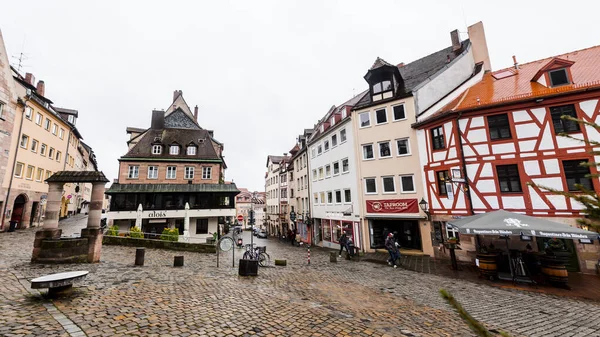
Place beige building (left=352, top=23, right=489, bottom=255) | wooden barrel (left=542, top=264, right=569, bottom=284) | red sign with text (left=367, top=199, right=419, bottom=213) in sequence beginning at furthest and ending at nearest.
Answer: beige building (left=352, top=23, right=489, bottom=255), red sign with text (left=367, top=199, right=419, bottom=213), wooden barrel (left=542, top=264, right=569, bottom=284)

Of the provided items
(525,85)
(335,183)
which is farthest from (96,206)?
(525,85)

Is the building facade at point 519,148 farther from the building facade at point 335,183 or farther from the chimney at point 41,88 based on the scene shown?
the chimney at point 41,88

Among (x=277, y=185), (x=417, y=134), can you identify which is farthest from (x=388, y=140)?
(x=277, y=185)

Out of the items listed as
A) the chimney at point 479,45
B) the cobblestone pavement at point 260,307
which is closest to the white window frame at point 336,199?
the cobblestone pavement at point 260,307

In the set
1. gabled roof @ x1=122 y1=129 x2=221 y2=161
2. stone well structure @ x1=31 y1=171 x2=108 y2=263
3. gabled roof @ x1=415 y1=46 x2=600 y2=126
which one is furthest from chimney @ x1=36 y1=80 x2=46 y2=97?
gabled roof @ x1=415 y1=46 x2=600 y2=126

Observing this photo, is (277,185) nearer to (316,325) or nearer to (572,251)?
(572,251)

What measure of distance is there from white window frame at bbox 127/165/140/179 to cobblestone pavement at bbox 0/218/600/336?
723 inches

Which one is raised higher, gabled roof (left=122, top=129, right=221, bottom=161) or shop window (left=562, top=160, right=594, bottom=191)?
gabled roof (left=122, top=129, right=221, bottom=161)

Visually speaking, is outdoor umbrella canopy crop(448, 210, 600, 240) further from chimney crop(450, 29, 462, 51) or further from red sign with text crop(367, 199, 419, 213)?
chimney crop(450, 29, 462, 51)

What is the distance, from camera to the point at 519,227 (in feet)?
33.5

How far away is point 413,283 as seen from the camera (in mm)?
10977

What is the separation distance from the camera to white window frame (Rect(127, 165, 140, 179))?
2861 centimetres

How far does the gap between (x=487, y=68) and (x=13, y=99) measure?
40.3 meters

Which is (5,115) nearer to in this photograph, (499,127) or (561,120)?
(499,127)
